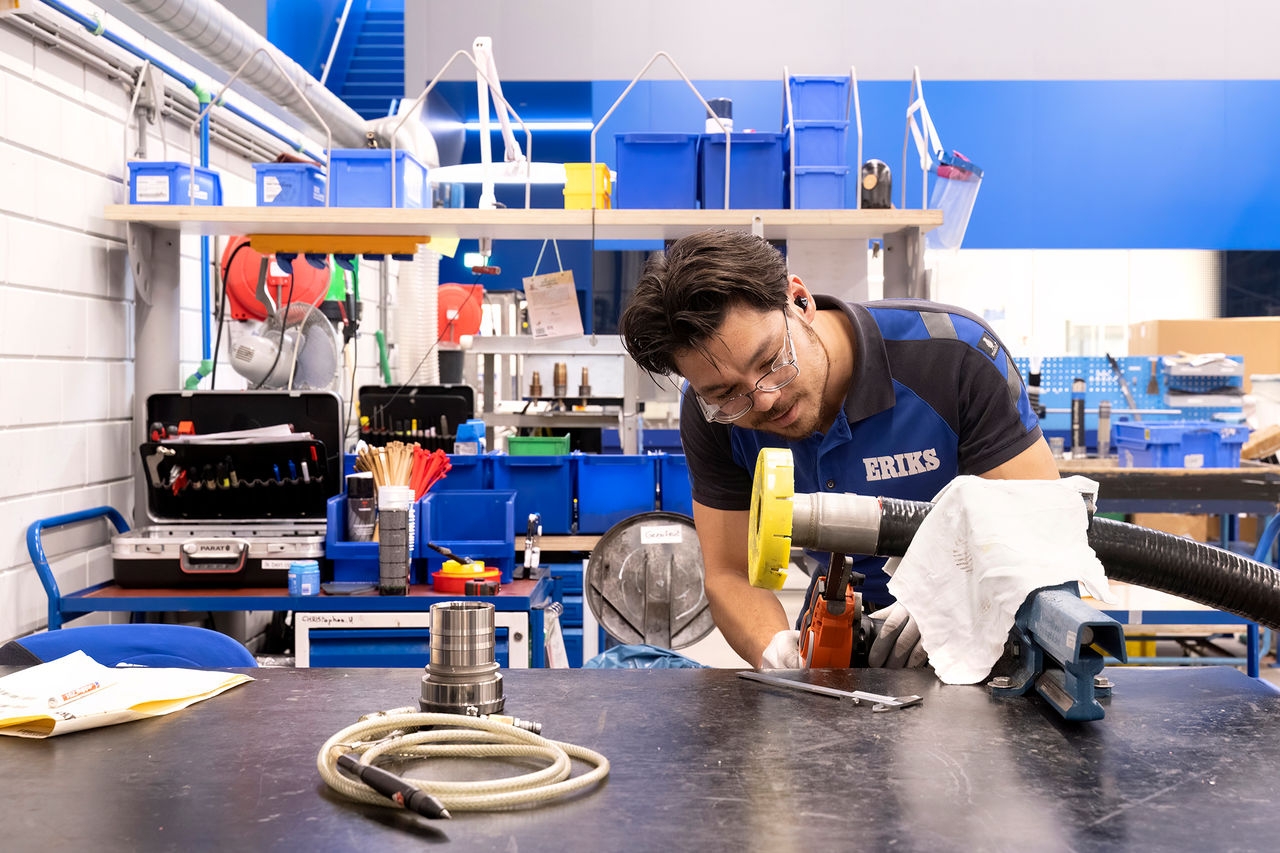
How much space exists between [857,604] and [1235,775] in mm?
483

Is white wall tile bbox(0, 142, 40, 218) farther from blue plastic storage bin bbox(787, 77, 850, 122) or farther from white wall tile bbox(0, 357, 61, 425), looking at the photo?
blue plastic storage bin bbox(787, 77, 850, 122)

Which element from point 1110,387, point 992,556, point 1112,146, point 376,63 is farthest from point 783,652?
point 376,63

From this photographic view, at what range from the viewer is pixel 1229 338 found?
6.24 meters

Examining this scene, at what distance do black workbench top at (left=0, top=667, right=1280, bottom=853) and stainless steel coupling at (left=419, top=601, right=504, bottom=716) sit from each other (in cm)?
8

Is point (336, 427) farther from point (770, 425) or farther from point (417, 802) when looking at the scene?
point (417, 802)

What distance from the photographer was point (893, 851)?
29.2 inches

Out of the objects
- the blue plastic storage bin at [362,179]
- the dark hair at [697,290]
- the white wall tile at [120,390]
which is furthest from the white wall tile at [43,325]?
the dark hair at [697,290]

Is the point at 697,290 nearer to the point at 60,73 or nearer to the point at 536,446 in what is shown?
the point at 536,446

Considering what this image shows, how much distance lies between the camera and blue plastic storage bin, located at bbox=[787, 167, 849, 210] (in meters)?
3.19

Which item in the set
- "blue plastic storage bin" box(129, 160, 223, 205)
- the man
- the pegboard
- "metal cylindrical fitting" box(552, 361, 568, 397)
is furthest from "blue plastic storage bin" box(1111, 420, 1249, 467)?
"blue plastic storage bin" box(129, 160, 223, 205)

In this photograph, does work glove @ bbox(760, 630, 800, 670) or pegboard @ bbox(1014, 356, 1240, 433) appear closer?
work glove @ bbox(760, 630, 800, 670)

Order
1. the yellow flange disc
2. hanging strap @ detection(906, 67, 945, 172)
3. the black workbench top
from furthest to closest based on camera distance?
hanging strap @ detection(906, 67, 945, 172)
the yellow flange disc
the black workbench top

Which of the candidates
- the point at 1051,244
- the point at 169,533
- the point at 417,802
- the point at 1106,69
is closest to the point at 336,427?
the point at 169,533

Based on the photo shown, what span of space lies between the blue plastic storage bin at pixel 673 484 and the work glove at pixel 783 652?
6.33 ft
